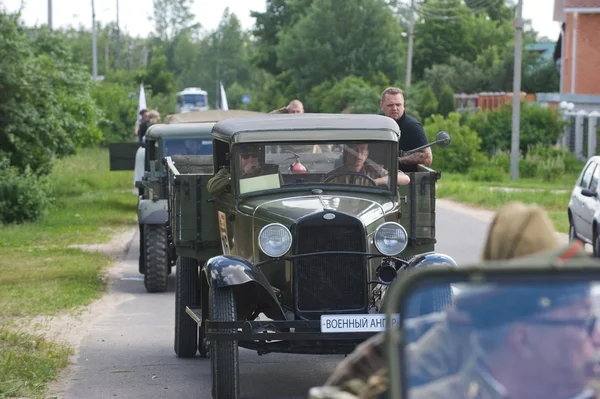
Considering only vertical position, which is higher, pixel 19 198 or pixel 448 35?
pixel 448 35

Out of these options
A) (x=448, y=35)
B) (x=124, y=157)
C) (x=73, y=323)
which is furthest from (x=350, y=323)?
(x=448, y=35)

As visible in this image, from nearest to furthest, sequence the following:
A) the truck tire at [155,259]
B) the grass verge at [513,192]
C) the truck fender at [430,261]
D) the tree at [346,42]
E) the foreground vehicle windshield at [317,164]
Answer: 1. the truck fender at [430,261]
2. the foreground vehicle windshield at [317,164]
3. the truck tire at [155,259]
4. the grass verge at [513,192]
5. the tree at [346,42]

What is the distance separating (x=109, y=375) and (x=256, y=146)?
6.41 feet

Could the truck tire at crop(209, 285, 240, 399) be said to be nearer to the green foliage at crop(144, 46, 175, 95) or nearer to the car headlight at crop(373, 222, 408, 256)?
the car headlight at crop(373, 222, 408, 256)

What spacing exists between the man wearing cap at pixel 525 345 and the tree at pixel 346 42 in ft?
222

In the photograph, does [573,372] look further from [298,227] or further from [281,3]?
[281,3]


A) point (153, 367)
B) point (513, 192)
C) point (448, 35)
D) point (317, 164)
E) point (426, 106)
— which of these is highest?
point (448, 35)

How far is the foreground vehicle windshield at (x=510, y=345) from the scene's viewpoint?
115 inches

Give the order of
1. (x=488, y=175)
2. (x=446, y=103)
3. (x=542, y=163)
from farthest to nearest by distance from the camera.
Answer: (x=446, y=103)
(x=542, y=163)
(x=488, y=175)

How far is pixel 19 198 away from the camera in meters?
21.1

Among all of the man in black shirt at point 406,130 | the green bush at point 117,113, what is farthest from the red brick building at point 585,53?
the man in black shirt at point 406,130

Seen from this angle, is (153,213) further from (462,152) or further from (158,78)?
(158,78)

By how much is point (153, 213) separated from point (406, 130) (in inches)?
153

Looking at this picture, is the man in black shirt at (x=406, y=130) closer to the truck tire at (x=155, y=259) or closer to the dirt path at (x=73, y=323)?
the dirt path at (x=73, y=323)
